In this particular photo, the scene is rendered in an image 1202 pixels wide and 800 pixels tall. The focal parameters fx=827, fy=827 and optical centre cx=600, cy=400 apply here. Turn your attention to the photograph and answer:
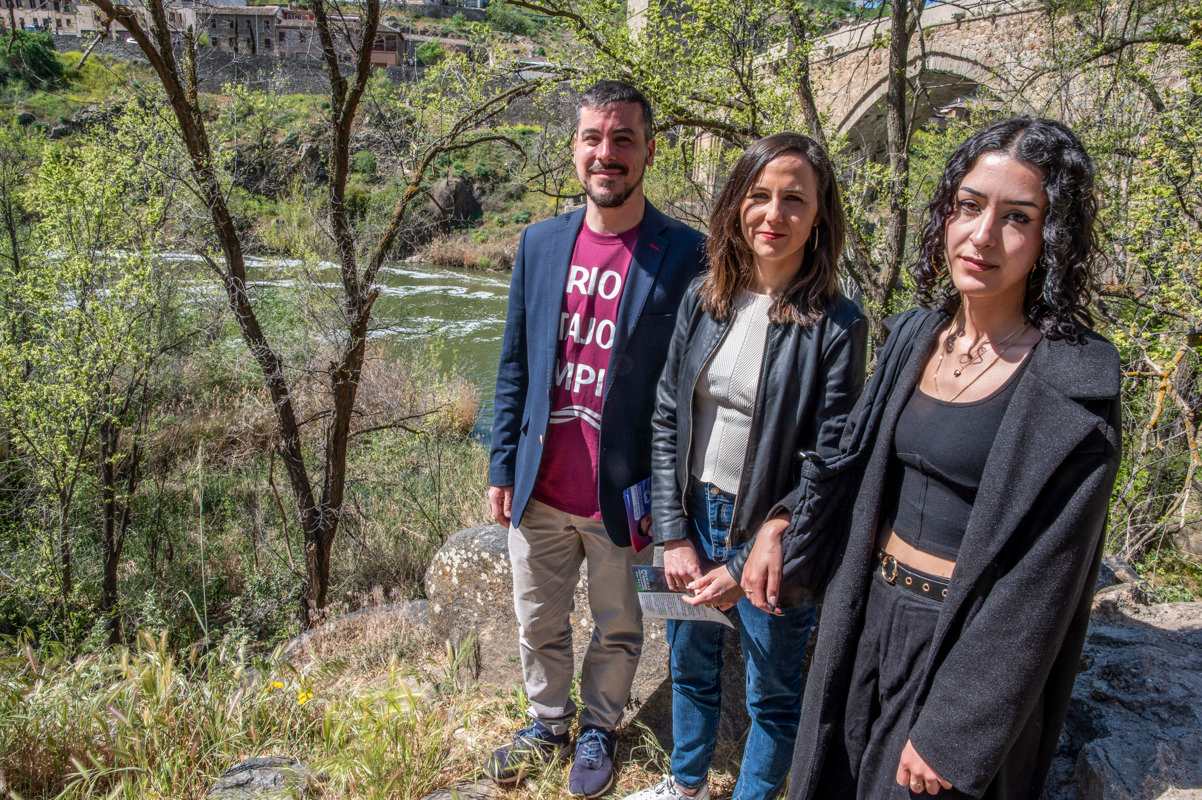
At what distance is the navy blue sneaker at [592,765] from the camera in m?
2.37

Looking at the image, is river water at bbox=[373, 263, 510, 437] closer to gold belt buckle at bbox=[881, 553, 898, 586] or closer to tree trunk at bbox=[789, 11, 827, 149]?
tree trunk at bbox=[789, 11, 827, 149]

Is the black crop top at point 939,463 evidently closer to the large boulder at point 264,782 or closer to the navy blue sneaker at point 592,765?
the navy blue sneaker at point 592,765

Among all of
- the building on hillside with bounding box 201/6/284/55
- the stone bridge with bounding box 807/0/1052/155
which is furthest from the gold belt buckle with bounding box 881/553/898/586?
the building on hillside with bounding box 201/6/284/55

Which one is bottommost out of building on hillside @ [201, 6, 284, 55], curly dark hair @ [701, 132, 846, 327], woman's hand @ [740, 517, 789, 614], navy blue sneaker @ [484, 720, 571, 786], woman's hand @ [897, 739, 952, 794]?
navy blue sneaker @ [484, 720, 571, 786]

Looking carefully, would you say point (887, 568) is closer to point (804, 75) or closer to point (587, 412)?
point (587, 412)

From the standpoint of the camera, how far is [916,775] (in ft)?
4.66

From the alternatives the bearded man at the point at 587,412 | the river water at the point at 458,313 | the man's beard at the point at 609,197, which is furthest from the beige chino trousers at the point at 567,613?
the river water at the point at 458,313

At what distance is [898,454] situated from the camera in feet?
5.10

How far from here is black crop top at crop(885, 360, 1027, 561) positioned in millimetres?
1426

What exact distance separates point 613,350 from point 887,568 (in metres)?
0.95

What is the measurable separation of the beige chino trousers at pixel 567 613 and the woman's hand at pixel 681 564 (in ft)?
1.00

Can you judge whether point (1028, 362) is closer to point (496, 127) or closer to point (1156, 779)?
point (1156, 779)

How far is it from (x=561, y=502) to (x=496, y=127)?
4.95m

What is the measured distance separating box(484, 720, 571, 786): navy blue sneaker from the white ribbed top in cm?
106
